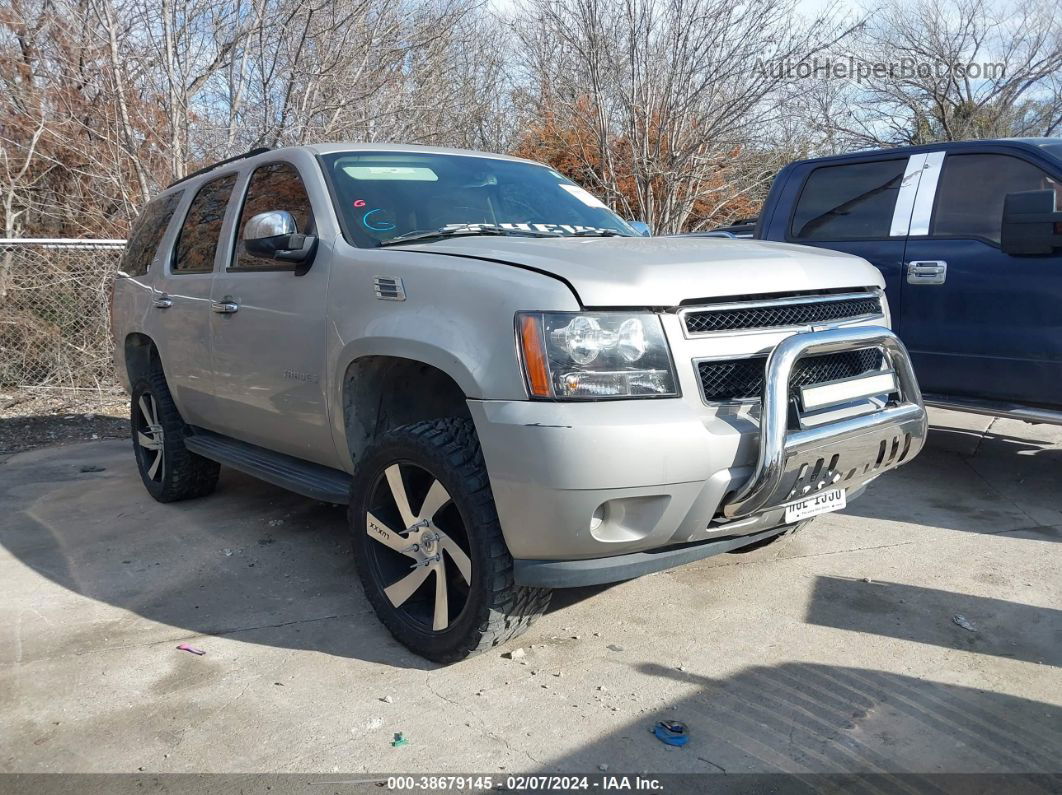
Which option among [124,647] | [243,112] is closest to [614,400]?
[124,647]

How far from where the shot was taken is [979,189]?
5195 mm

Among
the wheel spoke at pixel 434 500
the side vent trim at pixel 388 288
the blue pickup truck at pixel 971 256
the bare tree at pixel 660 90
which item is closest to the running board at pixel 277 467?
the wheel spoke at pixel 434 500

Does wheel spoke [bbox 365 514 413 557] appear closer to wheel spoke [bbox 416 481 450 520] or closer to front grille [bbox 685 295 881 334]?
wheel spoke [bbox 416 481 450 520]

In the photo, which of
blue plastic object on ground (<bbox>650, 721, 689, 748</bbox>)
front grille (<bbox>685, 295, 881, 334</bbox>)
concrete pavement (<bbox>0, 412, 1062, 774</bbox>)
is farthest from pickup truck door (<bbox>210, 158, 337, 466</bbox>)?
blue plastic object on ground (<bbox>650, 721, 689, 748</bbox>)

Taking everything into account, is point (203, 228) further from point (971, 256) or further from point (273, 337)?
point (971, 256)

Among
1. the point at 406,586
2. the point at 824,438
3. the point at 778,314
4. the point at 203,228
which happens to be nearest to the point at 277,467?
the point at 406,586

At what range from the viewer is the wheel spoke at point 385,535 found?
327cm

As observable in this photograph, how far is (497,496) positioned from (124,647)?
172 cm

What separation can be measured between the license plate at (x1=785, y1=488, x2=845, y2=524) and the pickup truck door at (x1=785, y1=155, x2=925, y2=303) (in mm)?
2596

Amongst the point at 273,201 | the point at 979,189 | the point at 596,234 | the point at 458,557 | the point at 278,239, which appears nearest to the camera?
the point at 458,557

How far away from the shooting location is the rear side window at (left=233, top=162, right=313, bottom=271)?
13.0 ft

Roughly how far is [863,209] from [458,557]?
3.97 m

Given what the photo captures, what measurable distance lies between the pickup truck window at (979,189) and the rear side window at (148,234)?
Answer: 452 cm

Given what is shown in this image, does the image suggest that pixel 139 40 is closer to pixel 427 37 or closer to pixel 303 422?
pixel 427 37
